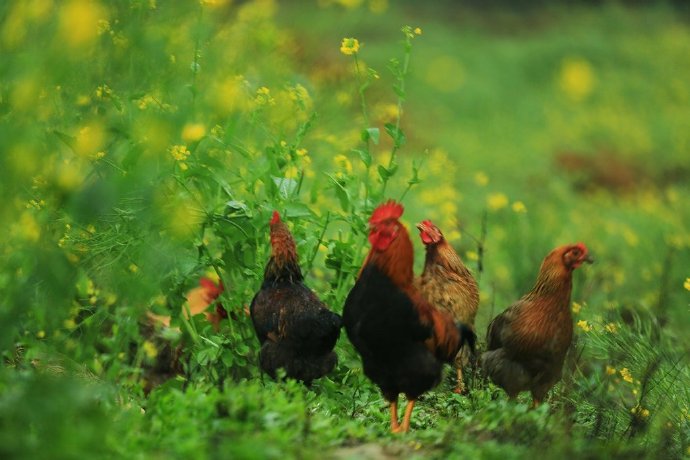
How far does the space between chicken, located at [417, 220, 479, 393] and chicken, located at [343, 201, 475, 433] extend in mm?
370

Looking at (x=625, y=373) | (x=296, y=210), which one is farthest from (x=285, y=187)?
(x=625, y=373)

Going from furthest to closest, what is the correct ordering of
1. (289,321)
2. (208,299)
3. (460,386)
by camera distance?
(208,299)
(460,386)
(289,321)

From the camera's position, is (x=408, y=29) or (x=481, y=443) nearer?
(x=481, y=443)

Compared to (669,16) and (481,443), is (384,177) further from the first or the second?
(669,16)

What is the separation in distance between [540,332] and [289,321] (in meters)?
1.14

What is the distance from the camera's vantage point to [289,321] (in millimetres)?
4355

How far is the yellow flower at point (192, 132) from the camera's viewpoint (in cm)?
420

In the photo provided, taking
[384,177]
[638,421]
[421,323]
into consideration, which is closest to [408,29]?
[384,177]

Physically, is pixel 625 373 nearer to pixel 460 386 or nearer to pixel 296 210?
pixel 460 386

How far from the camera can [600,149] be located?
44.9 ft

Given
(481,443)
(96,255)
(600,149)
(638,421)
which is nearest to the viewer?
(481,443)

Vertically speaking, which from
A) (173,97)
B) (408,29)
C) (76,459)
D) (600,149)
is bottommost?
(600,149)

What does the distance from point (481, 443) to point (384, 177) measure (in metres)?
1.47

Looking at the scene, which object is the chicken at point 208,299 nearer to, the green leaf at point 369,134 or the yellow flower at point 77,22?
the green leaf at point 369,134
